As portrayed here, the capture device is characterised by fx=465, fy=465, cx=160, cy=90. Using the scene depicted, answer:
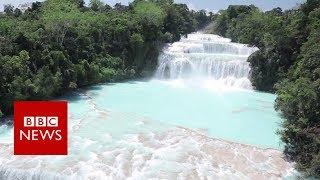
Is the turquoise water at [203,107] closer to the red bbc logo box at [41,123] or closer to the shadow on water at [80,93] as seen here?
A: the shadow on water at [80,93]

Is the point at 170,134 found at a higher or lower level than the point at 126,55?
lower

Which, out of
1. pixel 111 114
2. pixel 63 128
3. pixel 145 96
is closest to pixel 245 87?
pixel 145 96

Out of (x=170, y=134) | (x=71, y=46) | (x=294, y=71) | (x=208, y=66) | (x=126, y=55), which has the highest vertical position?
(x=71, y=46)

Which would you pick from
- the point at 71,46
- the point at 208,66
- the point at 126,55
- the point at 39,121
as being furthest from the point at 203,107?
the point at 39,121

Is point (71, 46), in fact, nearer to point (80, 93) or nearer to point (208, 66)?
point (80, 93)

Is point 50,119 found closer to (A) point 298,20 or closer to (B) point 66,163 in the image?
(B) point 66,163

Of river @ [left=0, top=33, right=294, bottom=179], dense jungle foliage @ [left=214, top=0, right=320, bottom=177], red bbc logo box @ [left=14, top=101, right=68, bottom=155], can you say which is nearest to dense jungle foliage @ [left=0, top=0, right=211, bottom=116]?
river @ [left=0, top=33, right=294, bottom=179]

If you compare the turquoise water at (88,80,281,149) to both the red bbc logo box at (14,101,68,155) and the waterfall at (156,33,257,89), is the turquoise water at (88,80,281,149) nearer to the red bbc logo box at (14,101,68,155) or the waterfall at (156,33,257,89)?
the waterfall at (156,33,257,89)

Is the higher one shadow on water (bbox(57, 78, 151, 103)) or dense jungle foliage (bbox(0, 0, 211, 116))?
dense jungle foliage (bbox(0, 0, 211, 116))
